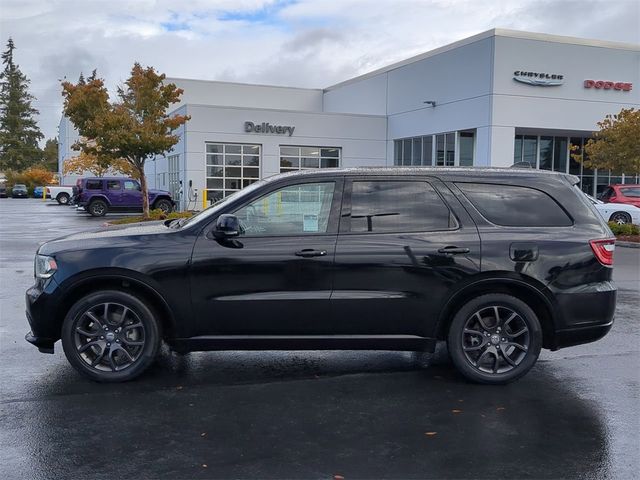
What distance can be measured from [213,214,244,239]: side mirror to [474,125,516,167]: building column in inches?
913

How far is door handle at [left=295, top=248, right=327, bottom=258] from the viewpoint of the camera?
16.9 feet

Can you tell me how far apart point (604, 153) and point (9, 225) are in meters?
22.6

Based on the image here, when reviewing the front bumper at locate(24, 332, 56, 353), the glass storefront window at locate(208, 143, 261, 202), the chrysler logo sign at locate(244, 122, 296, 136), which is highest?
the chrysler logo sign at locate(244, 122, 296, 136)

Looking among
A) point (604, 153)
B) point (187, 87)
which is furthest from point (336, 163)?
point (187, 87)

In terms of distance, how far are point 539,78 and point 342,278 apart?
25.3 meters

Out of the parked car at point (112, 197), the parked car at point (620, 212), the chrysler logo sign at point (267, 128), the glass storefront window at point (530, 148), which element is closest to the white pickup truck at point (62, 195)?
the parked car at point (112, 197)

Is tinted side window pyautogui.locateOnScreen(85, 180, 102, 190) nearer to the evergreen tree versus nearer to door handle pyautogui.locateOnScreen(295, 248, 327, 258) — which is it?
door handle pyautogui.locateOnScreen(295, 248, 327, 258)

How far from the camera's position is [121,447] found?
4023 millimetres

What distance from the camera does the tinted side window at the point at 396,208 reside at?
5309 mm

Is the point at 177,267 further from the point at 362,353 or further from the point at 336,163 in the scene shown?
the point at 336,163

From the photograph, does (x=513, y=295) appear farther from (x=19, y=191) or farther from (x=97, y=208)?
(x=19, y=191)

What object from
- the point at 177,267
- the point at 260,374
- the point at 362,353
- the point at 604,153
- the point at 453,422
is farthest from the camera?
the point at 604,153

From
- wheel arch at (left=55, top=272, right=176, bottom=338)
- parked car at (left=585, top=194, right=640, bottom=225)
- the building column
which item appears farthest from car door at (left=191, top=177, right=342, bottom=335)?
the building column

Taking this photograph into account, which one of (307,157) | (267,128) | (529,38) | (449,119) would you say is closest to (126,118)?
(267,128)
